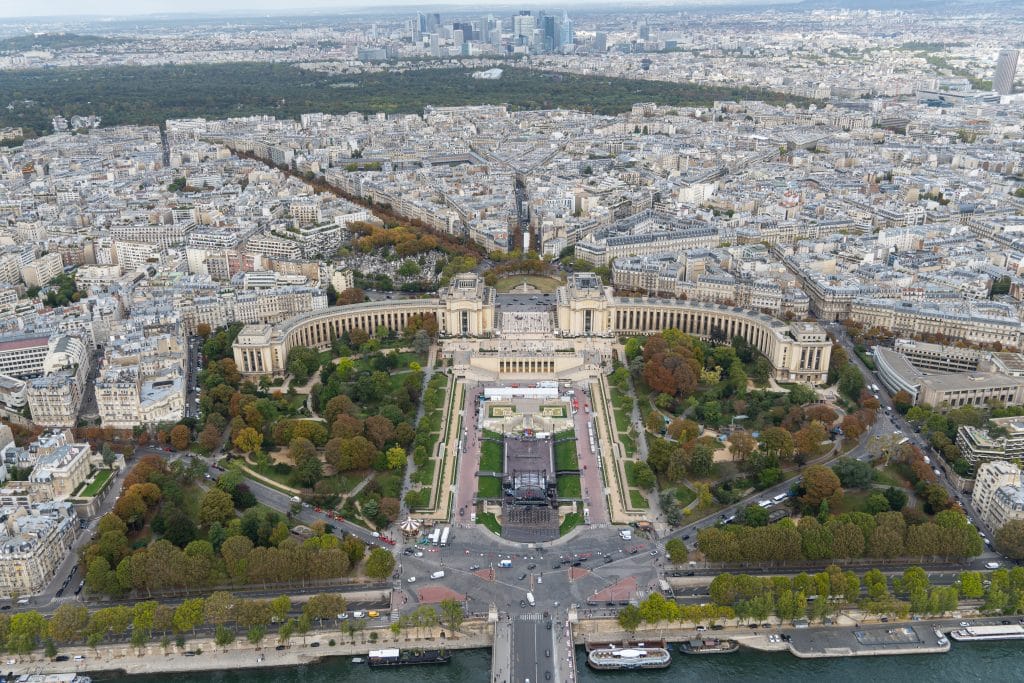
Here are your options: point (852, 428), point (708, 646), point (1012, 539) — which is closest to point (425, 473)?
point (708, 646)

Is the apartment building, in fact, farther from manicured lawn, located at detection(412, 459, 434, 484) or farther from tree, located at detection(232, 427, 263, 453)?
manicured lawn, located at detection(412, 459, 434, 484)

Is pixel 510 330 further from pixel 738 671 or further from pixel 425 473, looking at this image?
pixel 738 671

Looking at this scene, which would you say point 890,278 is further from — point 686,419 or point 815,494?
point 815,494

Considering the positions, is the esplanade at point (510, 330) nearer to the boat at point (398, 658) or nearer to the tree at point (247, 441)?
the tree at point (247, 441)

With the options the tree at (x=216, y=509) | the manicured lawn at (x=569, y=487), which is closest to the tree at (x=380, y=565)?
the tree at (x=216, y=509)

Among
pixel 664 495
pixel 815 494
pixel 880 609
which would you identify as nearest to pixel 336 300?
pixel 664 495

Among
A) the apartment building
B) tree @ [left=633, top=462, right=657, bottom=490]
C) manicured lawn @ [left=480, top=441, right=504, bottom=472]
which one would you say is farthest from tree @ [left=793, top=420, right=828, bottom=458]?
the apartment building
